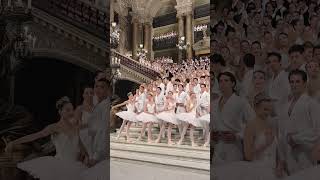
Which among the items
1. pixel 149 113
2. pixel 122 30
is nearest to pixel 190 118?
pixel 149 113

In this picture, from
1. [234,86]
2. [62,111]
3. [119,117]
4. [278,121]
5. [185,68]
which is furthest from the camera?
[185,68]

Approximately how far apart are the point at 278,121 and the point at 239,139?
31 cm

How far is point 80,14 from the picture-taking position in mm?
3066

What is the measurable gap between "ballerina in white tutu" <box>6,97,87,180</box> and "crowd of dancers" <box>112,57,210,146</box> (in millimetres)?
3979

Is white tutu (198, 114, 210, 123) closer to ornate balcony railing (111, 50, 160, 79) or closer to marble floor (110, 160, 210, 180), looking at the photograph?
marble floor (110, 160, 210, 180)

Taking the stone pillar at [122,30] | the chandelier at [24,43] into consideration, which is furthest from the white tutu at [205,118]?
the stone pillar at [122,30]

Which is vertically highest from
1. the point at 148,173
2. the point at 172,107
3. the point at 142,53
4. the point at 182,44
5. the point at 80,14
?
the point at 182,44

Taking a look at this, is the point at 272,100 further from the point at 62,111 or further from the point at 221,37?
the point at 62,111

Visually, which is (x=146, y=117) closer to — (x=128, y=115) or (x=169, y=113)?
(x=128, y=115)

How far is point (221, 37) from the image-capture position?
2.88m

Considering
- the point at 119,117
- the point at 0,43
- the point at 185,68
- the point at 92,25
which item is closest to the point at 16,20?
the point at 0,43

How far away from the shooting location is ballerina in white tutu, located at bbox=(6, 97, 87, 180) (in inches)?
119

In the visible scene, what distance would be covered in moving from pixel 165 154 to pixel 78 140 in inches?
151

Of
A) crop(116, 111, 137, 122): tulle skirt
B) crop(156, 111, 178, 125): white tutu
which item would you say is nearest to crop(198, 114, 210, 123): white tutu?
crop(156, 111, 178, 125): white tutu
